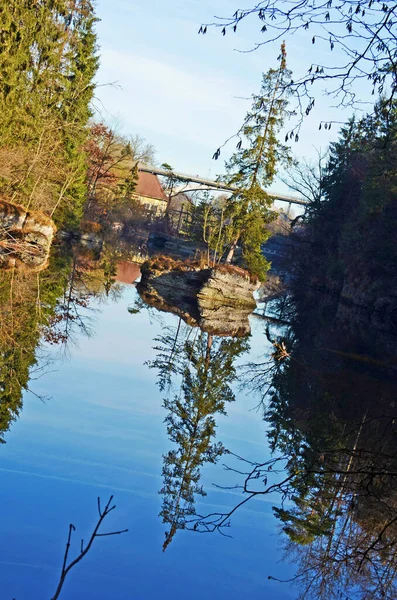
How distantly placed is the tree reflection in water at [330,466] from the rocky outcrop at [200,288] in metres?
5.26

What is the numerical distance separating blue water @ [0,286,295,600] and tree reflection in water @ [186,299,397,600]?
0.28 metres

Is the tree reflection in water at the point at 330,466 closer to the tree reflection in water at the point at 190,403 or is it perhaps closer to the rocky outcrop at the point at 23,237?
the tree reflection in water at the point at 190,403

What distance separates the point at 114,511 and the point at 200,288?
2512 cm

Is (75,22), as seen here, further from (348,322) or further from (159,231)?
(159,231)

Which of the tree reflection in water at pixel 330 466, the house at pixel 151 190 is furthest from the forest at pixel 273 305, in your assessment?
the house at pixel 151 190

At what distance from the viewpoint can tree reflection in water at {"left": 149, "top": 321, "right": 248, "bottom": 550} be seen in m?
7.58

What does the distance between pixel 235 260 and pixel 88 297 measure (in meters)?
15.5

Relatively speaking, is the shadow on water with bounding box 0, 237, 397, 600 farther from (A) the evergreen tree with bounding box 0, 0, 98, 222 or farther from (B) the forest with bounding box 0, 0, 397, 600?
(A) the evergreen tree with bounding box 0, 0, 98, 222

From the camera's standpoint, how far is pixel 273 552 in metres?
6.69

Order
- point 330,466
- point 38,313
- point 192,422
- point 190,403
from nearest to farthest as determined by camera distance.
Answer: point 330,466, point 192,422, point 190,403, point 38,313

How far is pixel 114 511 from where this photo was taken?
21.9 ft

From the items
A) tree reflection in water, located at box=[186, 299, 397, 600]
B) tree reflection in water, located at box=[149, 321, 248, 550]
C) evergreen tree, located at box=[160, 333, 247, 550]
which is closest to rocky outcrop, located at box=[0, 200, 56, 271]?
tree reflection in water, located at box=[149, 321, 248, 550]

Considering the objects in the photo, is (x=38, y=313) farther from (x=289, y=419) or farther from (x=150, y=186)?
(x=150, y=186)

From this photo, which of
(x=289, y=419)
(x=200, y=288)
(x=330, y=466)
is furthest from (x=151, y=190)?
(x=330, y=466)
